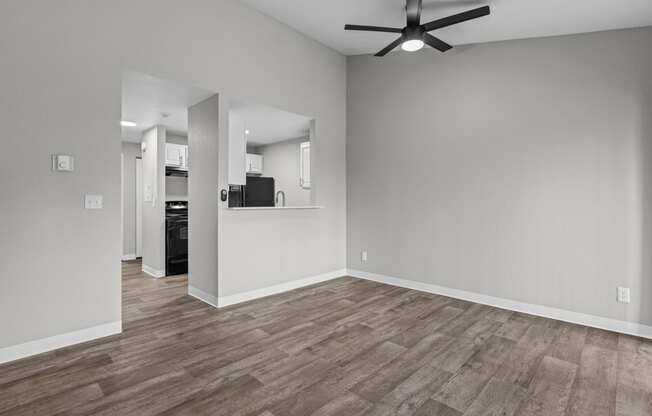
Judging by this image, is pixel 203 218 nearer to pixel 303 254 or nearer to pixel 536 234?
pixel 303 254

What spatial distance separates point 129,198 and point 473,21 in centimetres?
649

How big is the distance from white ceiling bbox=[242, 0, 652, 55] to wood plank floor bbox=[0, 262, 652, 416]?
272 centimetres

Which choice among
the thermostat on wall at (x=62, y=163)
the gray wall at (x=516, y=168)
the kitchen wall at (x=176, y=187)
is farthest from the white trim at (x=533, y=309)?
the kitchen wall at (x=176, y=187)

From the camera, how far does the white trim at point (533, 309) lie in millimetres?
2908

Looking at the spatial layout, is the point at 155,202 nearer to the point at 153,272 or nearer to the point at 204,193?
the point at 153,272

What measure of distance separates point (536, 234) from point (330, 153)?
2653 mm

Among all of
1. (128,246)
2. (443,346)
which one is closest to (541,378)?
(443,346)

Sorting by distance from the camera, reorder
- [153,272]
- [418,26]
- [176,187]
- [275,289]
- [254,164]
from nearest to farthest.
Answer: [418,26]
[275,289]
[153,272]
[176,187]
[254,164]

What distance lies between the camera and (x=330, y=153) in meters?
4.66

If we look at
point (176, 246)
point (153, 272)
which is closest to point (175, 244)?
point (176, 246)

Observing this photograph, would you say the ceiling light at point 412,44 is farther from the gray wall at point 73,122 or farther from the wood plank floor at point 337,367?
the wood plank floor at point 337,367

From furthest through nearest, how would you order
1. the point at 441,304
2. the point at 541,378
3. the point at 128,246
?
the point at 128,246 < the point at 441,304 < the point at 541,378

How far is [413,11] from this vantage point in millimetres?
2762

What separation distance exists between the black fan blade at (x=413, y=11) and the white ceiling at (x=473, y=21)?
0.39 meters
